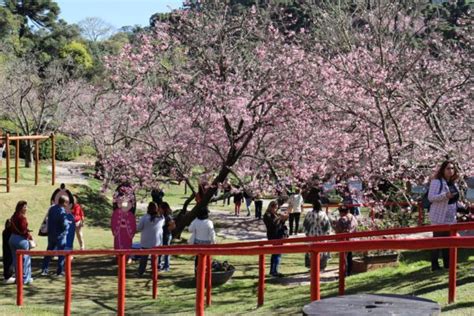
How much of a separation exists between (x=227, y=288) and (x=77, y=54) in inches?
1806

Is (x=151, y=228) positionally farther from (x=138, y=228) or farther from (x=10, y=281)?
(x=10, y=281)

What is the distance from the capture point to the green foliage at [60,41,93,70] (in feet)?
176

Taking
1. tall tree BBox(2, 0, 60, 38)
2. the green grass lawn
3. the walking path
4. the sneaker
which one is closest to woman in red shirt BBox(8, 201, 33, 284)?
the sneaker

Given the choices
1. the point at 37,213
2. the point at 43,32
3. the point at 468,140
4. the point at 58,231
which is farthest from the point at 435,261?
the point at 43,32

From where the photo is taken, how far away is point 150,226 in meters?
12.5

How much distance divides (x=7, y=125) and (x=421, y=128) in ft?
115

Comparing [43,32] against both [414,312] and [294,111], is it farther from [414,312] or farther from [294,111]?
[414,312]

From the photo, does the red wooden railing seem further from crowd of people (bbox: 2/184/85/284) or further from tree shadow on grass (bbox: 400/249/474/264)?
tree shadow on grass (bbox: 400/249/474/264)

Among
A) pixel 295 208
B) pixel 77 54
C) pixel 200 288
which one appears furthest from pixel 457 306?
pixel 77 54

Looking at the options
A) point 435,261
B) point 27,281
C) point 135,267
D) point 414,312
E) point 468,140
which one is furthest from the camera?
point 135,267

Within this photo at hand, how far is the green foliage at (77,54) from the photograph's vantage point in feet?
176

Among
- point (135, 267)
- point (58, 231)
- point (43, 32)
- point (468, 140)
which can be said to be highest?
point (43, 32)

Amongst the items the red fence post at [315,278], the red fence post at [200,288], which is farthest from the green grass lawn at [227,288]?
the red fence post at [315,278]

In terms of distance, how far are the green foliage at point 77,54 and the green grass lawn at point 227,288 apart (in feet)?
131
